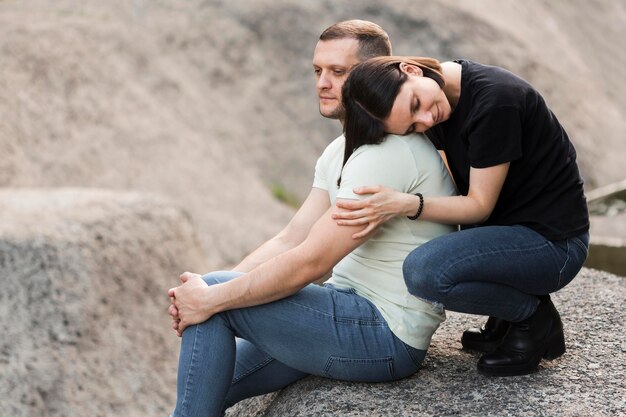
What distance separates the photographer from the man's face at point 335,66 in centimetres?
336

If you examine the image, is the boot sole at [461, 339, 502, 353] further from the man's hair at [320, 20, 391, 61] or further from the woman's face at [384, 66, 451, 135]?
the man's hair at [320, 20, 391, 61]

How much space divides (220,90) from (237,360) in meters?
8.00

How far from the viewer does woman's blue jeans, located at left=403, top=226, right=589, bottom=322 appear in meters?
2.80

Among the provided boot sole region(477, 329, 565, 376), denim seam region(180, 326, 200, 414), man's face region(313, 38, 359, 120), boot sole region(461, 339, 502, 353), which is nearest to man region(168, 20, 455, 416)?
denim seam region(180, 326, 200, 414)

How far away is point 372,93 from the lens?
281cm

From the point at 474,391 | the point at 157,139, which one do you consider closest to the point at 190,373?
the point at 474,391

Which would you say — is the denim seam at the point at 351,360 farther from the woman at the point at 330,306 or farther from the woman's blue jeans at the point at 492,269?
the woman's blue jeans at the point at 492,269

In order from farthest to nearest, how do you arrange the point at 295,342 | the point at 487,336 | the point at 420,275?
the point at 487,336 → the point at 295,342 → the point at 420,275

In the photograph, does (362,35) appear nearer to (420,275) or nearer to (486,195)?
(486,195)

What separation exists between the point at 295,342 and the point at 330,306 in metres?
0.16

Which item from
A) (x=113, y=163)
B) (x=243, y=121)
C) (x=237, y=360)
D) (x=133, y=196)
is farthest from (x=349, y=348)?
(x=243, y=121)

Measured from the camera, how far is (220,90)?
35.7 feet

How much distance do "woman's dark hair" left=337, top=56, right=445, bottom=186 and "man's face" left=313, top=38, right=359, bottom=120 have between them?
17.7 inches

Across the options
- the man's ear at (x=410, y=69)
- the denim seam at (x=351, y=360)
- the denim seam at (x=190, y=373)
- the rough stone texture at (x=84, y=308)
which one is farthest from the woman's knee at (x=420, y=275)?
the rough stone texture at (x=84, y=308)
